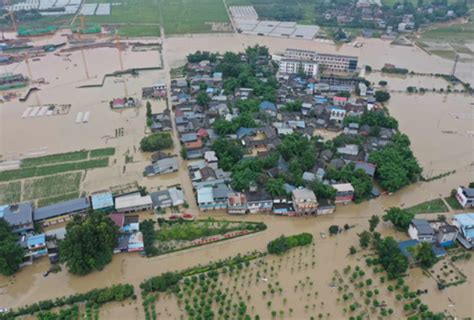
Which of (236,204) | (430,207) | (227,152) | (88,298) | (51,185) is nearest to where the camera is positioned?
(88,298)

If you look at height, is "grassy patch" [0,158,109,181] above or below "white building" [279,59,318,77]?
below

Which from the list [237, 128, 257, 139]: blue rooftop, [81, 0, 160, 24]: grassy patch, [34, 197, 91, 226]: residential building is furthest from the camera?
Answer: [81, 0, 160, 24]: grassy patch

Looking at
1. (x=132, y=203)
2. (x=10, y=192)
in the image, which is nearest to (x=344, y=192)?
(x=132, y=203)

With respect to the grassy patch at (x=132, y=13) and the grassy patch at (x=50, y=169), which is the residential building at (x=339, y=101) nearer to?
the grassy patch at (x=50, y=169)

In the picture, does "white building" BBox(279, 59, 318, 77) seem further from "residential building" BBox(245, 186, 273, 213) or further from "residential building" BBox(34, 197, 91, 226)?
"residential building" BBox(34, 197, 91, 226)

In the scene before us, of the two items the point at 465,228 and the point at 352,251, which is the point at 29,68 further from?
the point at 465,228

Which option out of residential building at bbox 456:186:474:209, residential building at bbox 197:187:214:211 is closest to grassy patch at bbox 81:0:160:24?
residential building at bbox 197:187:214:211

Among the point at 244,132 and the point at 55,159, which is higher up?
the point at 244,132

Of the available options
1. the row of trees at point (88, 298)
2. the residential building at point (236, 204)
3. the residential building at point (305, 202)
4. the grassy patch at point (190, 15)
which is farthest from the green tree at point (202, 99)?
the grassy patch at point (190, 15)
